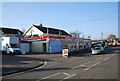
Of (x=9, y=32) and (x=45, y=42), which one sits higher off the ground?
(x=9, y=32)

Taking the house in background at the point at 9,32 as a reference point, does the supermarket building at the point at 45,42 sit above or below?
below

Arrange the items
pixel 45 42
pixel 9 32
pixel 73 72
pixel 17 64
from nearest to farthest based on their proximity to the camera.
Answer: pixel 73 72 → pixel 17 64 → pixel 45 42 → pixel 9 32

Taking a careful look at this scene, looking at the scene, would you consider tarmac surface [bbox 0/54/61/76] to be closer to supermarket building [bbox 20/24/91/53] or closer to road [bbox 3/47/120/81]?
road [bbox 3/47/120/81]

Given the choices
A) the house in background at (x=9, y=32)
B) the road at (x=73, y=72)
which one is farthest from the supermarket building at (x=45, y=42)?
the road at (x=73, y=72)

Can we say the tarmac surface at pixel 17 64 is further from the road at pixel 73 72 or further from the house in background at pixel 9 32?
the house in background at pixel 9 32

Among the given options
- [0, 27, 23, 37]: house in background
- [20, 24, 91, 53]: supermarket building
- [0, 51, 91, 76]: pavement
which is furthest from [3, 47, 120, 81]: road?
[0, 27, 23, 37]: house in background

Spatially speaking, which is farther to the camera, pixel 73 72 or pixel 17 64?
pixel 17 64

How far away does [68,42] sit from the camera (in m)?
47.0

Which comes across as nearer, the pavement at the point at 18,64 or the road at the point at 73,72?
the road at the point at 73,72

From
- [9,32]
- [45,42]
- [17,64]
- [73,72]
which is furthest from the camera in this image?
[9,32]

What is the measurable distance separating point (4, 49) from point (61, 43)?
1442 centimetres

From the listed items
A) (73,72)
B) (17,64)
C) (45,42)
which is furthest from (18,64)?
(45,42)

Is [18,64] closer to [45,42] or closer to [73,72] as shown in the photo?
[73,72]

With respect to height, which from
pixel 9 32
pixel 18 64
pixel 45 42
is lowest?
pixel 18 64
